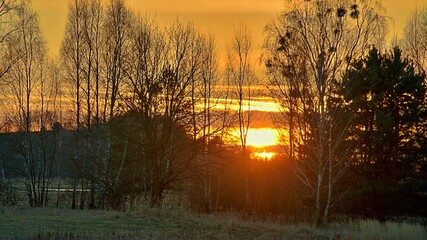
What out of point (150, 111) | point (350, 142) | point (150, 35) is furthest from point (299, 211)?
point (150, 35)

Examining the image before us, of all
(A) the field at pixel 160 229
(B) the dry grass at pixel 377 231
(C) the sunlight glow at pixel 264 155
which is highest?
(C) the sunlight glow at pixel 264 155

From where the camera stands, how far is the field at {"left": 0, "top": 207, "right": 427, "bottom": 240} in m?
15.9

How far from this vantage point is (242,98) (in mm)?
41156

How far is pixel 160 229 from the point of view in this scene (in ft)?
59.9

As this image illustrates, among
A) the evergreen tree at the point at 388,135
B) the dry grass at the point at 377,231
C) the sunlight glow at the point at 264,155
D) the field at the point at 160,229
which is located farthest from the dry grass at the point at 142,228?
the sunlight glow at the point at 264,155

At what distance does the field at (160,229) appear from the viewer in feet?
52.3

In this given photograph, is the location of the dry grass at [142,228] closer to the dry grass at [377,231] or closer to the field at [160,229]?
the field at [160,229]

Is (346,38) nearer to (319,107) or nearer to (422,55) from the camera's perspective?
(319,107)

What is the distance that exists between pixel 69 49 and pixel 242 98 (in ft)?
47.7

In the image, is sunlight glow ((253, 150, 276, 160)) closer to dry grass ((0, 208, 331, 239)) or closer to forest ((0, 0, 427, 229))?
forest ((0, 0, 427, 229))

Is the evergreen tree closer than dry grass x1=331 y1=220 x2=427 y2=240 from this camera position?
No

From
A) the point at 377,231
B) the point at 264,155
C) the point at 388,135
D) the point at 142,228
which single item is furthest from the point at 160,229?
the point at 264,155

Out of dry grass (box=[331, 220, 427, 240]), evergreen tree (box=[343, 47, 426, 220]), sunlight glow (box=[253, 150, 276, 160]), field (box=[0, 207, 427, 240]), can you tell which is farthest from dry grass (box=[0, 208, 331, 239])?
sunlight glow (box=[253, 150, 276, 160])

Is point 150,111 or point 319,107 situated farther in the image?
point 150,111
